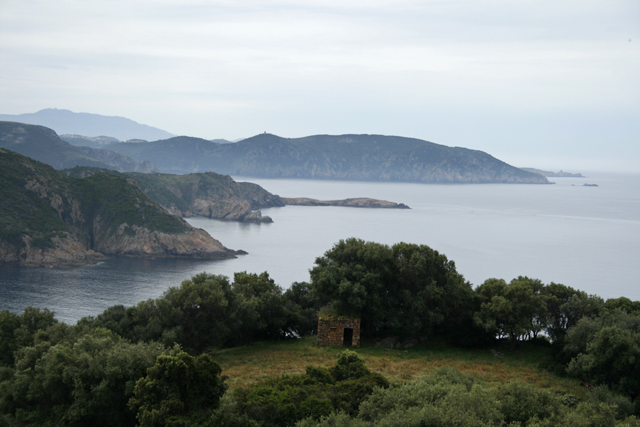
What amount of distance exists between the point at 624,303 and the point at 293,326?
2143 centimetres

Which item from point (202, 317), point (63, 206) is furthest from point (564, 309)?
point (63, 206)

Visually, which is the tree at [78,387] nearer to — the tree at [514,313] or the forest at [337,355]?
the forest at [337,355]

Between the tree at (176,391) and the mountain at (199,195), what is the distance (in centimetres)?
13783

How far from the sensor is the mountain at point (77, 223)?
92.3m

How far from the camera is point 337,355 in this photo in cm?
2861

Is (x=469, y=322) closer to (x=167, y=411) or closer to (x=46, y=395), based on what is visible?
(x=167, y=411)

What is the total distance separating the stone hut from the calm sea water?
138 ft

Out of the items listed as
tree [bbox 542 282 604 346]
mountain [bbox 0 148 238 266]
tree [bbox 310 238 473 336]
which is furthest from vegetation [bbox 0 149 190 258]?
tree [bbox 542 282 604 346]

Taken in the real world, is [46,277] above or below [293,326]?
below

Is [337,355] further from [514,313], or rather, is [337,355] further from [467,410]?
[467,410]

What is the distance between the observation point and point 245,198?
637ft

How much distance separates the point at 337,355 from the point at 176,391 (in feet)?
41.3

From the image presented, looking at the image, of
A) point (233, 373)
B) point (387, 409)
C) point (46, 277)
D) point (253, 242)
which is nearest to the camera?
point (387, 409)

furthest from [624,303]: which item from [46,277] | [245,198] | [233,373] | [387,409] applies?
[245,198]
